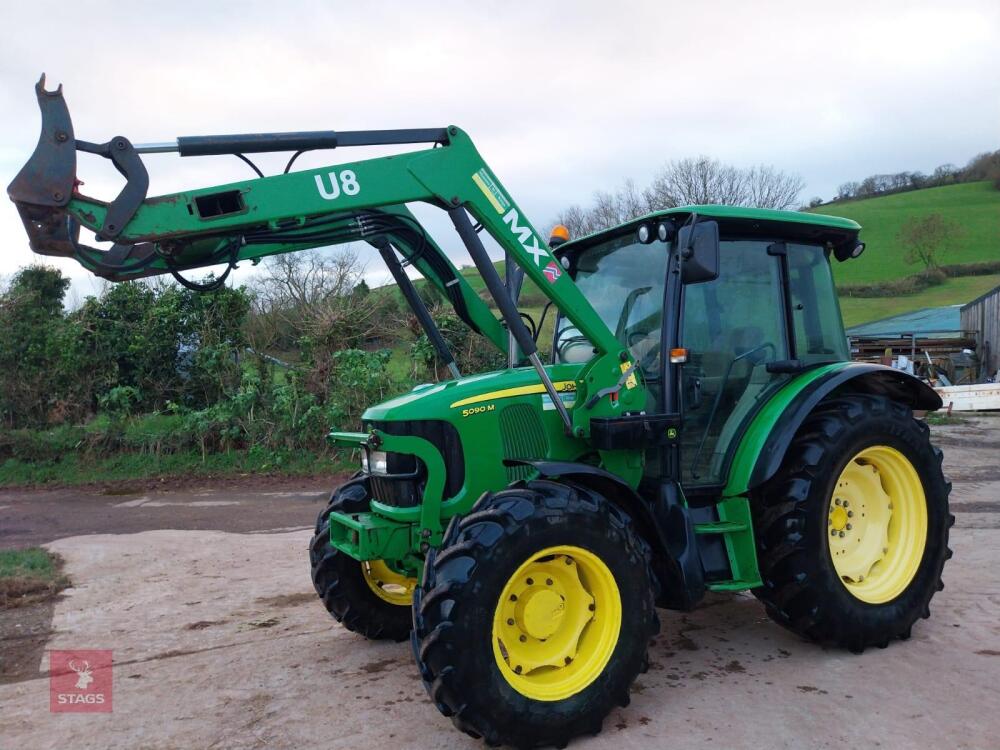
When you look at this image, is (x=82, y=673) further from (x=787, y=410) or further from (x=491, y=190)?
(x=787, y=410)

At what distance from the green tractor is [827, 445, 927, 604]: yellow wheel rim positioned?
0.02m

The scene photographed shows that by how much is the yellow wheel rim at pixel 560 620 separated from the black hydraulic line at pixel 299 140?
207 cm

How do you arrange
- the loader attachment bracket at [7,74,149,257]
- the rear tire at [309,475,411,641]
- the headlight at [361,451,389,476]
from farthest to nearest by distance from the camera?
the rear tire at [309,475,411,641] < the headlight at [361,451,389,476] < the loader attachment bracket at [7,74,149,257]

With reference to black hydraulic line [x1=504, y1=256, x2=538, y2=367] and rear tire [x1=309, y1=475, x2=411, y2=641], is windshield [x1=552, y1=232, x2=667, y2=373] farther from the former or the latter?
rear tire [x1=309, y1=475, x2=411, y2=641]

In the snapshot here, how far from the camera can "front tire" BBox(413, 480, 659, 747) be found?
3.25m

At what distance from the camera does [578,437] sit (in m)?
4.17

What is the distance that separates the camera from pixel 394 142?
383 cm

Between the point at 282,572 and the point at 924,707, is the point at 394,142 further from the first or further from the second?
the point at 282,572

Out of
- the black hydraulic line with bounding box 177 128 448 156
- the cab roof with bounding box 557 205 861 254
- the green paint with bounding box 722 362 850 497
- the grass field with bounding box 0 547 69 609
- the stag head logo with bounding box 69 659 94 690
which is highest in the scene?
the black hydraulic line with bounding box 177 128 448 156

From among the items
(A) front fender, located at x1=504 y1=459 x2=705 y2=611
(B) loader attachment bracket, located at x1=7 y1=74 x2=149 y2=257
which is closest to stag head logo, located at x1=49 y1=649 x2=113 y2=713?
(B) loader attachment bracket, located at x1=7 y1=74 x2=149 y2=257

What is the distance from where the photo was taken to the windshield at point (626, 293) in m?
4.52

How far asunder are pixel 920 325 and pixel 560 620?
97.7 ft

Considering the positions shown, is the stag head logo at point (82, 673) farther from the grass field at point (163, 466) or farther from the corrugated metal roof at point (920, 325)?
the corrugated metal roof at point (920, 325)

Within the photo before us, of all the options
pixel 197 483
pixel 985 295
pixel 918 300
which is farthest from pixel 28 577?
pixel 918 300
